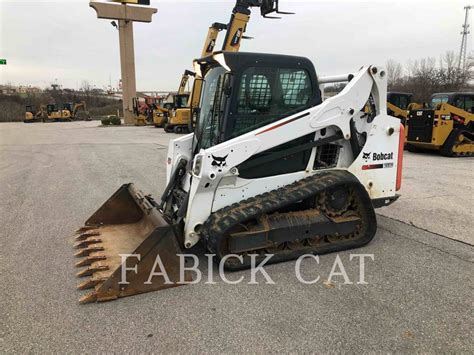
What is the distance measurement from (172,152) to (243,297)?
2.40m

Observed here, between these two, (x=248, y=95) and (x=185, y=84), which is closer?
(x=248, y=95)

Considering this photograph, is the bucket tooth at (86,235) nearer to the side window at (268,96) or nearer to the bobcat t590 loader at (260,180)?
the bobcat t590 loader at (260,180)

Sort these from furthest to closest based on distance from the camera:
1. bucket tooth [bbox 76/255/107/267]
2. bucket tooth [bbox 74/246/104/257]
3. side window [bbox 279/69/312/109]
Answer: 1. side window [bbox 279/69/312/109]
2. bucket tooth [bbox 74/246/104/257]
3. bucket tooth [bbox 76/255/107/267]

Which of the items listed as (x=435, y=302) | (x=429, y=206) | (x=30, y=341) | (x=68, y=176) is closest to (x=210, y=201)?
(x=30, y=341)

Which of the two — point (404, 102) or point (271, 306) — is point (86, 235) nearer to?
point (271, 306)

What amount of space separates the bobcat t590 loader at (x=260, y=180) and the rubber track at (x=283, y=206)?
1cm

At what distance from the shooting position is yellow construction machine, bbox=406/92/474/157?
495 inches

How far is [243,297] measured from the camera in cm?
342

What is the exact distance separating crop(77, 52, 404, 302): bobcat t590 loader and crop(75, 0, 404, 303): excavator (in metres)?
0.01

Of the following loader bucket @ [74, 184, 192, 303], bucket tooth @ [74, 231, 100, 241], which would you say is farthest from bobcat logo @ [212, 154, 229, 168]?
bucket tooth @ [74, 231, 100, 241]

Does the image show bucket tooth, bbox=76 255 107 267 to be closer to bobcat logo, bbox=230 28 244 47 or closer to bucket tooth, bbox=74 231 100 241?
bucket tooth, bbox=74 231 100 241

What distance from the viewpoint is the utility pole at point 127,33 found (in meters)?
35.3

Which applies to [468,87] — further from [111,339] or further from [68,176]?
[111,339]

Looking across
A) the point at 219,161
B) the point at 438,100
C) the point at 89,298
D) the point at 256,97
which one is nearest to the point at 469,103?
the point at 438,100
